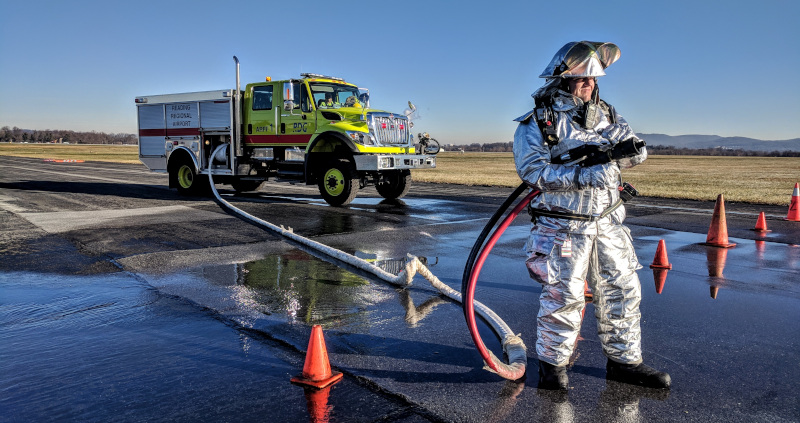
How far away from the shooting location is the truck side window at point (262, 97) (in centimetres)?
1436

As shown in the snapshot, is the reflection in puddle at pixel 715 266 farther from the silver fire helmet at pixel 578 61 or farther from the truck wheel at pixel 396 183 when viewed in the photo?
the truck wheel at pixel 396 183

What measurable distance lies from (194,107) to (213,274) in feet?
33.5

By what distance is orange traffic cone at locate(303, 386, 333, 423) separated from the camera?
9.98 ft

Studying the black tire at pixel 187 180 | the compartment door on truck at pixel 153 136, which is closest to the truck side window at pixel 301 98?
the black tire at pixel 187 180

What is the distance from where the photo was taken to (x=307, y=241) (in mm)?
8047

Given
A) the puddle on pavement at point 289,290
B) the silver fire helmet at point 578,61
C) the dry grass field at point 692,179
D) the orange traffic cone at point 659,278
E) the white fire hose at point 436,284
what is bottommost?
the puddle on pavement at point 289,290

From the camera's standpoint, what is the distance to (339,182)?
43.1 ft

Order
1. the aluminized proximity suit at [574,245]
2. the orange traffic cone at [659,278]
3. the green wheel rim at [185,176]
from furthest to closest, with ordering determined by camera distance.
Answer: the green wheel rim at [185,176], the orange traffic cone at [659,278], the aluminized proximity suit at [574,245]

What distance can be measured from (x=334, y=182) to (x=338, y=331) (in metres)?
8.95

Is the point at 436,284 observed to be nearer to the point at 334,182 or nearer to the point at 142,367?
the point at 142,367

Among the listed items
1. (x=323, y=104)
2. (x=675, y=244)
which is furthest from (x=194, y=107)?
(x=675, y=244)

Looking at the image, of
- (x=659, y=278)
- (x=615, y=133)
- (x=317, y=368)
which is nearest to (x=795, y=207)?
(x=659, y=278)

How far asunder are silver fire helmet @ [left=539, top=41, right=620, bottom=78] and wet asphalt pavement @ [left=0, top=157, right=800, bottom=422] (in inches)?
72.6

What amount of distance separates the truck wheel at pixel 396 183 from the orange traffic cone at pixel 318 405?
36.8 ft
